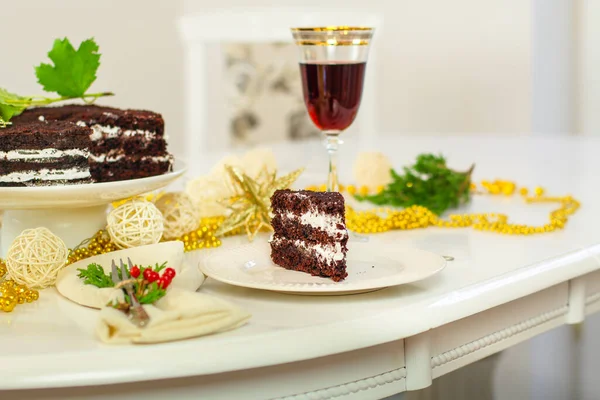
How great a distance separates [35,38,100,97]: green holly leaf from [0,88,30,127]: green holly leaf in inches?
2.6

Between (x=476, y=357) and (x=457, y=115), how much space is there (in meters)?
3.64

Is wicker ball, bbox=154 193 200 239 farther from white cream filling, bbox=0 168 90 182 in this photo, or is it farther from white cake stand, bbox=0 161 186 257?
white cream filling, bbox=0 168 90 182

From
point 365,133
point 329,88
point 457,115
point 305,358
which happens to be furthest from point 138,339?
point 457,115

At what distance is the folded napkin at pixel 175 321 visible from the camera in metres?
0.97

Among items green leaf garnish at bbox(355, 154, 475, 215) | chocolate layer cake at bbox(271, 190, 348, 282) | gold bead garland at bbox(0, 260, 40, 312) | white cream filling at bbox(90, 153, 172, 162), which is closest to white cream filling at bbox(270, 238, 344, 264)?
chocolate layer cake at bbox(271, 190, 348, 282)

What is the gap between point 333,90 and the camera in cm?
159

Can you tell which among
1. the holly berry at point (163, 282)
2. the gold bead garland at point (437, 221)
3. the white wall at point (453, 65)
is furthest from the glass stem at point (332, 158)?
the white wall at point (453, 65)

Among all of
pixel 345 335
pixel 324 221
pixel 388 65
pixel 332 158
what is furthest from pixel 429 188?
pixel 388 65

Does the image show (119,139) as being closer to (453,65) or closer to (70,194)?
(70,194)

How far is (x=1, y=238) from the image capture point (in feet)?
4.76

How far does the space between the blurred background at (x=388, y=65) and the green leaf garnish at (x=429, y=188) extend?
2134mm

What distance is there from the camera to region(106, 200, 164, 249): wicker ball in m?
1.39

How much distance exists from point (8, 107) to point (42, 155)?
15cm

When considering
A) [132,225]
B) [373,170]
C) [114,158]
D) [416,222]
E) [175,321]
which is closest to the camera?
[175,321]
